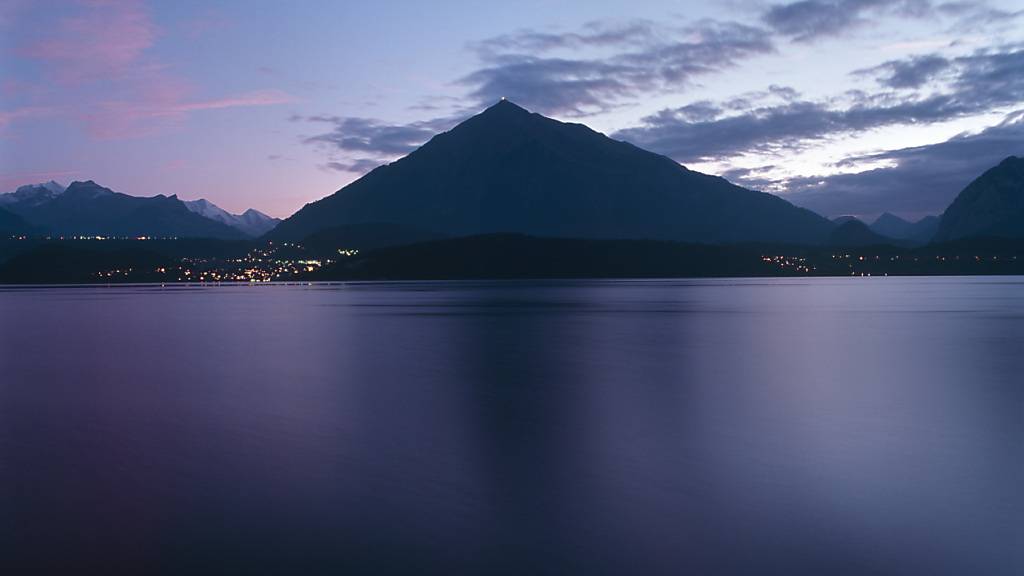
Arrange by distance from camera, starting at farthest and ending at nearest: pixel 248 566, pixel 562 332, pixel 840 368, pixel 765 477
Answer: pixel 562 332 < pixel 840 368 < pixel 765 477 < pixel 248 566

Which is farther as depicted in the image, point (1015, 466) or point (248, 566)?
point (1015, 466)

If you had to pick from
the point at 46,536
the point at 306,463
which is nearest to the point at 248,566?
the point at 46,536

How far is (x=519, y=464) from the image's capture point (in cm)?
1712

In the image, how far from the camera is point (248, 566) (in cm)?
1111

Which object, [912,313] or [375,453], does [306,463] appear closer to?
[375,453]

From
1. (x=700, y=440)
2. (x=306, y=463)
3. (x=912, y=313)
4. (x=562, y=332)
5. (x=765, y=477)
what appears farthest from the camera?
(x=912, y=313)

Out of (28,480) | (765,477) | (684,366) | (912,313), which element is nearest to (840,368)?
(684,366)

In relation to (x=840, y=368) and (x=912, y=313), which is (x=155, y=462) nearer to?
(x=840, y=368)

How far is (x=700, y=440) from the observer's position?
19.8 m

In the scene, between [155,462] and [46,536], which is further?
[155,462]

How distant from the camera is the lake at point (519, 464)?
11.8 metres

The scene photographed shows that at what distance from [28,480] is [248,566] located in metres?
8.17

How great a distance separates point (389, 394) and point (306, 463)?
10768 millimetres

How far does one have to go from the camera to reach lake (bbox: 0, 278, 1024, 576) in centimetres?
1179
